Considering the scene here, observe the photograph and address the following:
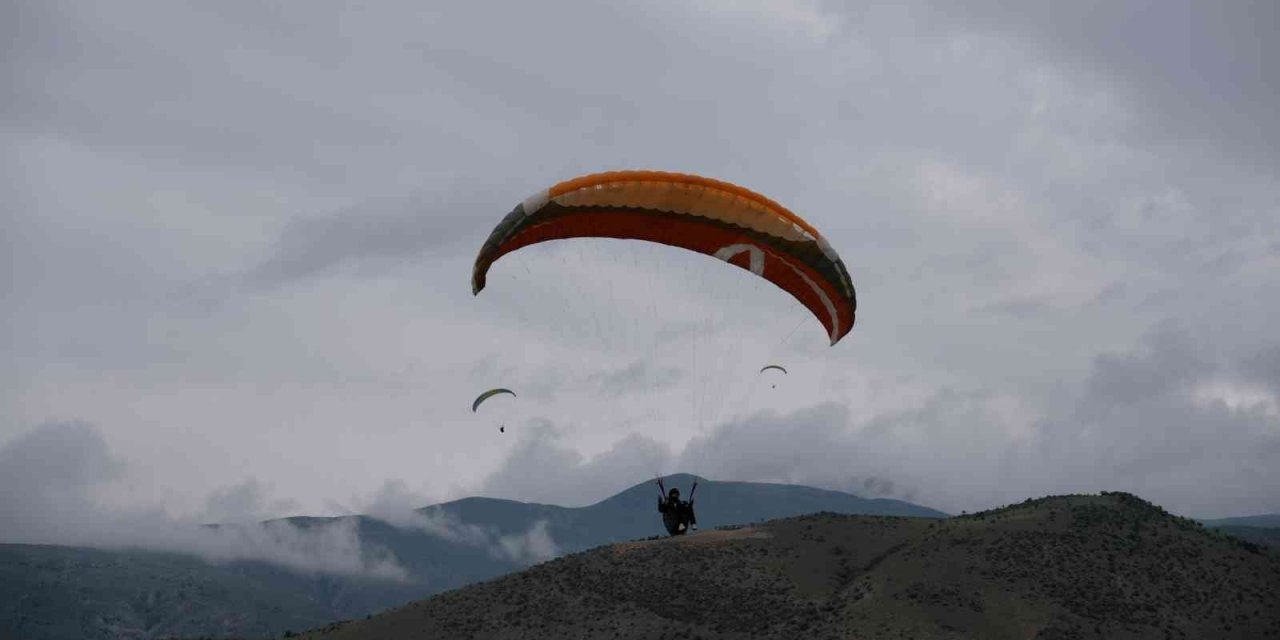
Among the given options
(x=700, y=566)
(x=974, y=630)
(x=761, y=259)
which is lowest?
(x=974, y=630)

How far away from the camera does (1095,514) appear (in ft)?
196

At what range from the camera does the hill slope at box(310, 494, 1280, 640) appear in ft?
160

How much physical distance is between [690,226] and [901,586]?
91.5 feet

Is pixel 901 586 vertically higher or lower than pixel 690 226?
lower

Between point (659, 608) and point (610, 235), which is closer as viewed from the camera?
point (610, 235)

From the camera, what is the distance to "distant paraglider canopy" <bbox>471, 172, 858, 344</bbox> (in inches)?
1212

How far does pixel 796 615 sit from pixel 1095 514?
20.9 meters

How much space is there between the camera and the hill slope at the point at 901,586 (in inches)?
1921

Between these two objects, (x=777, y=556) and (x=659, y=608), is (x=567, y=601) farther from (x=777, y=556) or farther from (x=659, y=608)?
(x=777, y=556)

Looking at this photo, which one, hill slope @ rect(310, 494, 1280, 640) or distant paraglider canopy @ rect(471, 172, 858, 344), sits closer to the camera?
distant paraglider canopy @ rect(471, 172, 858, 344)

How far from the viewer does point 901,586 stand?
52125 mm

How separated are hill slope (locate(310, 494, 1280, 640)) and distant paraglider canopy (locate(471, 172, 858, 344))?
21.2 m

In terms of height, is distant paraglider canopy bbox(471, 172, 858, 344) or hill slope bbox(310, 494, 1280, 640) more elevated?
distant paraglider canopy bbox(471, 172, 858, 344)

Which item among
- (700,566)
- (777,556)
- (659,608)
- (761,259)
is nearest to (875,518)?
(777,556)
